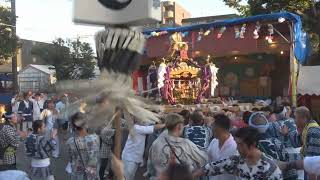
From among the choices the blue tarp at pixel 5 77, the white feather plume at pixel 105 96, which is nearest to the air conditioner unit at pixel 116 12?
the white feather plume at pixel 105 96

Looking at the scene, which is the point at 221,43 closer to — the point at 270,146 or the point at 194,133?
the point at 194,133

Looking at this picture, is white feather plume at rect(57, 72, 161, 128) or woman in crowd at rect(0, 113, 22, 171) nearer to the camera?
white feather plume at rect(57, 72, 161, 128)

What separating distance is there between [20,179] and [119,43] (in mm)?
2297

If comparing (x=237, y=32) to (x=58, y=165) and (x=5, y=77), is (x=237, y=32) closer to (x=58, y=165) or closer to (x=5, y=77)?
(x=58, y=165)

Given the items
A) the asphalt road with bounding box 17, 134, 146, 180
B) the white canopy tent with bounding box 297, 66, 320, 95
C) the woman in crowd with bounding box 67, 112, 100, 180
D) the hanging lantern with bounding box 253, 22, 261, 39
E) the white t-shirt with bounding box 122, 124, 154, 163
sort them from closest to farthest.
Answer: the woman in crowd with bounding box 67, 112, 100, 180
the white t-shirt with bounding box 122, 124, 154, 163
the asphalt road with bounding box 17, 134, 146, 180
the white canopy tent with bounding box 297, 66, 320, 95
the hanging lantern with bounding box 253, 22, 261, 39

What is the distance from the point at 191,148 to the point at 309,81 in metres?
9.75

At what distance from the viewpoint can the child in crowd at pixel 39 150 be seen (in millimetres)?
6849

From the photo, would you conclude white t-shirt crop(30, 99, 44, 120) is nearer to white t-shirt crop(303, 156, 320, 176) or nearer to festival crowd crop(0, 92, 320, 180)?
festival crowd crop(0, 92, 320, 180)

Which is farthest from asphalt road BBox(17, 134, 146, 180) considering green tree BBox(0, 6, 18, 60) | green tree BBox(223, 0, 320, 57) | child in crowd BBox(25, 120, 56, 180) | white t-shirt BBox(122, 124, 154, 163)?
green tree BBox(0, 6, 18, 60)

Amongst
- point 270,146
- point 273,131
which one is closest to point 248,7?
point 273,131

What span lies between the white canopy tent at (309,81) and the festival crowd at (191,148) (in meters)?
5.93

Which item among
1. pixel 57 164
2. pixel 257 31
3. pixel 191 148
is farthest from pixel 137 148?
pixel 257 31

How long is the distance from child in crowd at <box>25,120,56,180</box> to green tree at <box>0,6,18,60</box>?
18.7 meters

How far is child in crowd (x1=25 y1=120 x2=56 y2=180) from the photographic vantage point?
685cm
